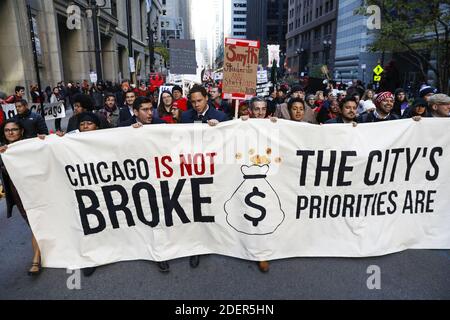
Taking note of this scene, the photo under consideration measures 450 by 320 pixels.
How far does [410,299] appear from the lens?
2.93 m

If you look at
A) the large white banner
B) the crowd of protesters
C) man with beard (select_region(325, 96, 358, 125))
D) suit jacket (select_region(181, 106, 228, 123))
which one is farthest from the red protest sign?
the large white banner

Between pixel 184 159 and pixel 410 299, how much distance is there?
2.42 meters

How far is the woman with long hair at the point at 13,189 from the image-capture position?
136 inches

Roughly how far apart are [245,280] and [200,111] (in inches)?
92.6

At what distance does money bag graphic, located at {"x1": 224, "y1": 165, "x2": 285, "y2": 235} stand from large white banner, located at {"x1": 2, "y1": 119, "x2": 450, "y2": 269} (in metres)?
0.01

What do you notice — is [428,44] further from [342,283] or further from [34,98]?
[34,98]

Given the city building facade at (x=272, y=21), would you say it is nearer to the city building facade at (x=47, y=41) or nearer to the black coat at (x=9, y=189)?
the city building facade at (x=47, y=41)

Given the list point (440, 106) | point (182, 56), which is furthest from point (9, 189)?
point (182, 56)

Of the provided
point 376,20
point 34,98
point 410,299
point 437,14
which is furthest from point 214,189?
point 34,98

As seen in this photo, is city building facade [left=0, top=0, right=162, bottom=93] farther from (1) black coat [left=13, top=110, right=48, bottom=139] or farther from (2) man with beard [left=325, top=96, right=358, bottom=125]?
(2) man with beard [left=325, top=96, right=358, bottom=125]

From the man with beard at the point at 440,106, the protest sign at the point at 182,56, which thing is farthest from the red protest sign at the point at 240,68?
the protest sign at the point at 182,56

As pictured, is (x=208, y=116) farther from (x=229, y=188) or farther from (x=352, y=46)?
(x=352, y=46)

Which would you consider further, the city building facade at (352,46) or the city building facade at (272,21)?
the city building facade at (272,21)

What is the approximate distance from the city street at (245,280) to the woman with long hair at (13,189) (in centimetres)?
12
